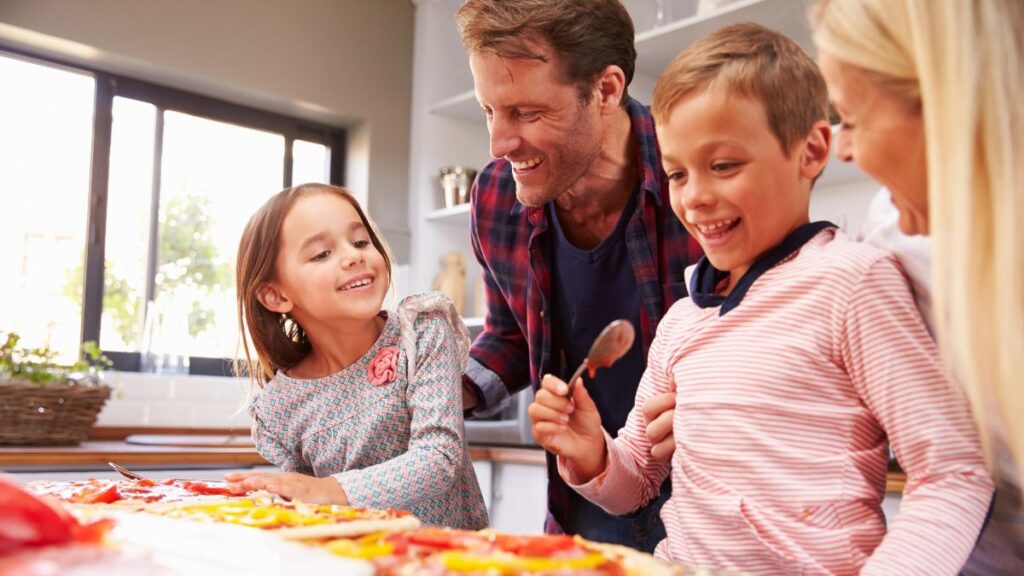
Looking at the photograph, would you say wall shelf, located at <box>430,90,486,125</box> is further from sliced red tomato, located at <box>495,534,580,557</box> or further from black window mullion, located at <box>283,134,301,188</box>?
sliced red tomato, located at <box>495,534,580,557</box>

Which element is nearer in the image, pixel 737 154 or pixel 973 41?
pixel 973 41

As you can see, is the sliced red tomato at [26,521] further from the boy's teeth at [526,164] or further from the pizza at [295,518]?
the boy's teeth at [526,164]

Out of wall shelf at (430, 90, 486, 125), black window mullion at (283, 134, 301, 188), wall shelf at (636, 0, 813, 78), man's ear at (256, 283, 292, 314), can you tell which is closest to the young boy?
man's ear at (256, 283, 292, 314)

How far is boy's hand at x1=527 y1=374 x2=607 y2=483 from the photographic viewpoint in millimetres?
1039

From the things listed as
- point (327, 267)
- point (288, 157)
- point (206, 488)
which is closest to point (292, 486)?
point (206, 488)

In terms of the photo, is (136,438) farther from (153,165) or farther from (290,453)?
(290,453)

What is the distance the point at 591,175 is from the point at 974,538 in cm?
109

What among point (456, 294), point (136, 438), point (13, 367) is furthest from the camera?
point (456, 294)

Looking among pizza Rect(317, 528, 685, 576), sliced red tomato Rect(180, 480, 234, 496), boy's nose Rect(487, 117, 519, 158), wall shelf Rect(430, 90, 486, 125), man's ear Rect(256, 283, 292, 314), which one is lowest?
sliced red tomato Rect(180, 480, 234, 496)

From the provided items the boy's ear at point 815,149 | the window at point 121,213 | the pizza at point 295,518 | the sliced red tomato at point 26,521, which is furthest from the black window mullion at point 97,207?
the boy's ear at point 815,149

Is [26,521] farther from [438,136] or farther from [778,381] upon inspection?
[438,136]

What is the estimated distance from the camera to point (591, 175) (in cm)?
173

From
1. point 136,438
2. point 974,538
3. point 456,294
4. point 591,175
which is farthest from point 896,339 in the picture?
point 456,294

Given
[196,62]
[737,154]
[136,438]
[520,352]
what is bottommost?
[136,438]
